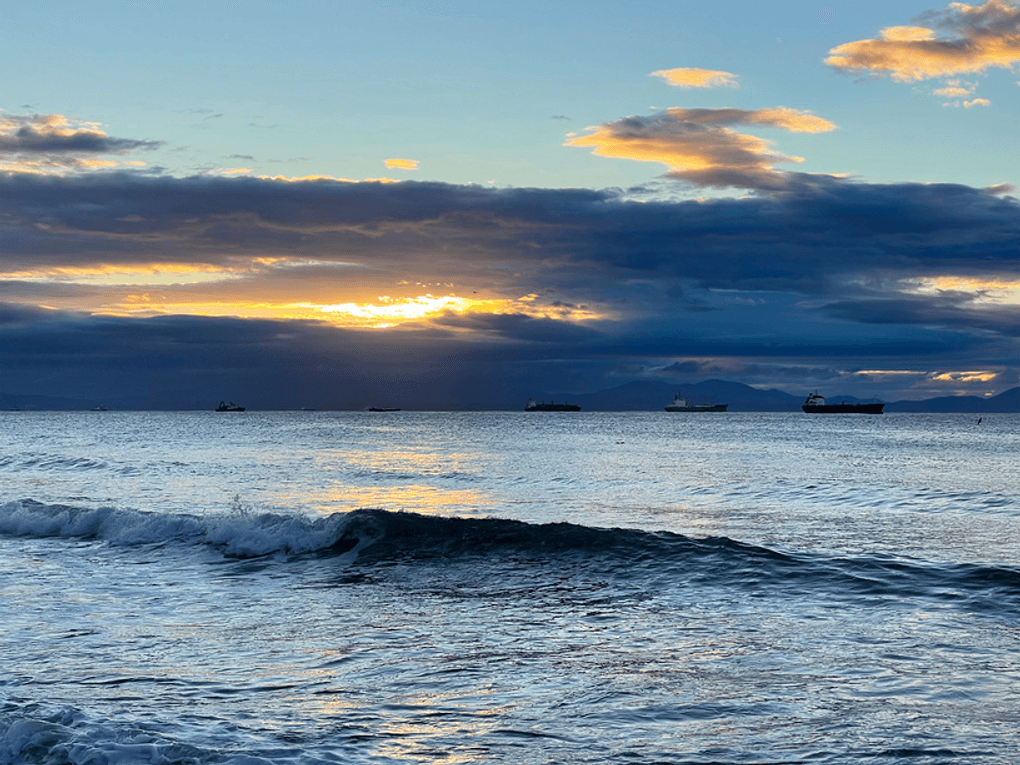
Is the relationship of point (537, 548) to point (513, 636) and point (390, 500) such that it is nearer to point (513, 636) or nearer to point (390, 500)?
point (513, 636)

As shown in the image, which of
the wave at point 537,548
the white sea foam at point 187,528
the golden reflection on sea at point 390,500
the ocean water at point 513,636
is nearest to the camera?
the ocean water at point 513,636

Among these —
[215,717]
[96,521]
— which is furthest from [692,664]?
[96,521]

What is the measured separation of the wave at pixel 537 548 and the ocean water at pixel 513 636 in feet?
0.33

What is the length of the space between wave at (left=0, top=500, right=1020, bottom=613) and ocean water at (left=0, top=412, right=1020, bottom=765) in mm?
99

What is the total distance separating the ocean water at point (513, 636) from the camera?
352 inches

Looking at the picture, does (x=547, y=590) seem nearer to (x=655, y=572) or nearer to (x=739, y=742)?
(x=655, y=572)

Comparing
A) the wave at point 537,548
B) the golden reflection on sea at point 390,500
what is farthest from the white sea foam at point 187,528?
the golden reflection on sea at point 390,500

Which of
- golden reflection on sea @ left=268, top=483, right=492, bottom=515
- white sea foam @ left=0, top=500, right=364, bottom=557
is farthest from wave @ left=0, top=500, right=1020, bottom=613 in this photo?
golden reflection on sea @ left=268, top=483, right=492, bottom=515

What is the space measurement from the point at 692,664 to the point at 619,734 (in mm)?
2896

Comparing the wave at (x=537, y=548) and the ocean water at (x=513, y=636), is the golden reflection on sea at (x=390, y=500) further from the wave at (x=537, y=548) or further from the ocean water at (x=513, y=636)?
the wave at (x=537, y=548)

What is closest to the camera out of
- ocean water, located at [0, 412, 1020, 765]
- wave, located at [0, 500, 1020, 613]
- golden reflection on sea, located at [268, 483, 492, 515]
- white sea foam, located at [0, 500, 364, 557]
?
ocean water, located at [0, 412, 1020, 765]

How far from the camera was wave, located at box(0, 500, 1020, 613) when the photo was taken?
56.0 feet

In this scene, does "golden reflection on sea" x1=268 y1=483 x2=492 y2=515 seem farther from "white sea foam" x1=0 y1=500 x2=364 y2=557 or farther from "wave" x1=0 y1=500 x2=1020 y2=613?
"wave" x1=0 y1=500 x2=1020 y2=613

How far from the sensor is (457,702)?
401 inches
